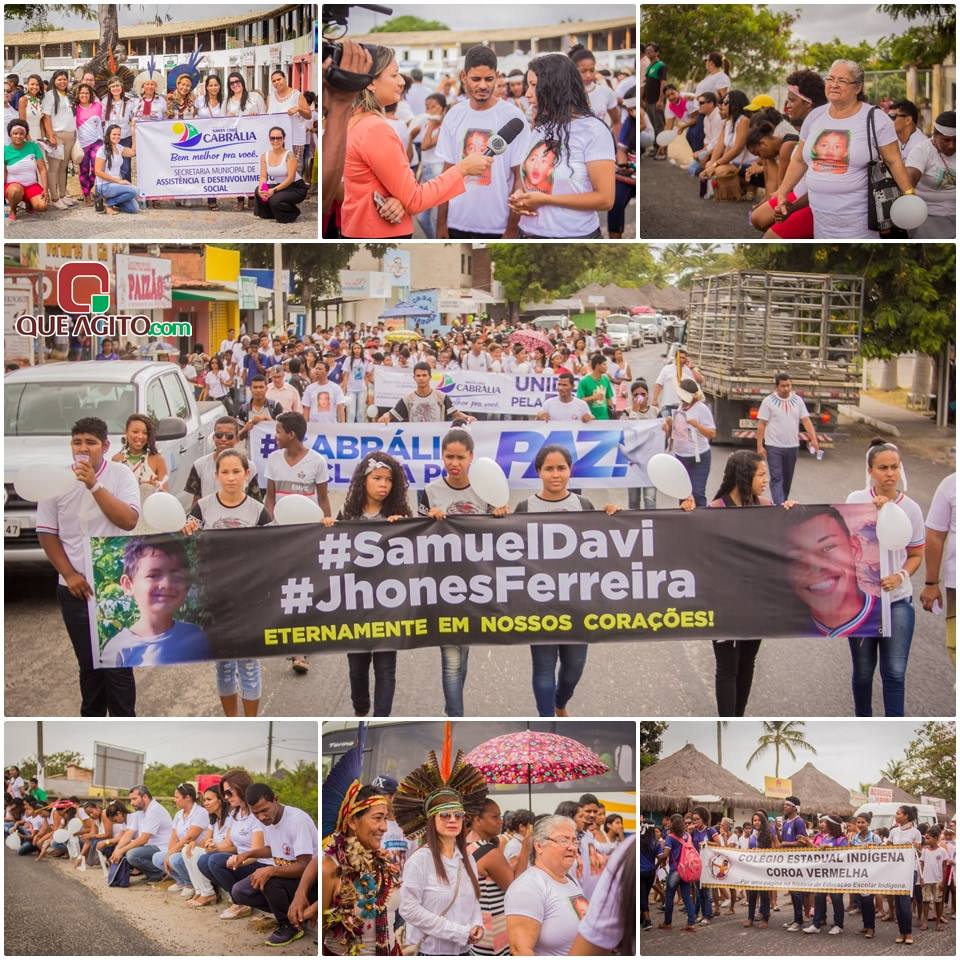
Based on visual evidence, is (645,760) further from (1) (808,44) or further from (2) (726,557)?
(1) (808,44)

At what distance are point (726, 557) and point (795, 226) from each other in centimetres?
218

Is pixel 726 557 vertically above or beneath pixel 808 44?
beneath

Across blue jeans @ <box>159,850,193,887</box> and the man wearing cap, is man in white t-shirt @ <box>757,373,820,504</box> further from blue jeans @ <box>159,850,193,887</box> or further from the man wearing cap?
blue jeans @ <box>159,850,193,887</box>

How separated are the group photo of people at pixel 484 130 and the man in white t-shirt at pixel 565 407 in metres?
1.14

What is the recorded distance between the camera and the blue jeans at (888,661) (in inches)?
227

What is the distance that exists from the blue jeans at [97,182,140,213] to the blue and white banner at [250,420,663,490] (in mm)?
1692

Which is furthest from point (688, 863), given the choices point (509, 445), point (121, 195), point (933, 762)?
point (121, 195)

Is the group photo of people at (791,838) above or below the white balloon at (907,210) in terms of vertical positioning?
below

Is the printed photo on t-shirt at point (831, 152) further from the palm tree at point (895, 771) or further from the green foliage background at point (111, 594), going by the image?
the green foliage background at point (111, 594)

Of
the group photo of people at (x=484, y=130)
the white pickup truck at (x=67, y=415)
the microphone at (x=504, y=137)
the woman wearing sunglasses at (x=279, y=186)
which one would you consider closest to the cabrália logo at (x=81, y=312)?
the white pickup truck at (x=67, y=415)

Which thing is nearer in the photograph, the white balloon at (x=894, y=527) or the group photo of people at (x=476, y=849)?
the group photo of people at (x=476, y=849)

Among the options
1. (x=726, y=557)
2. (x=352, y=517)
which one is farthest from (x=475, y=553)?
(x=726, y=557)

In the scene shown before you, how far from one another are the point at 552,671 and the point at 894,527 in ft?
6.53

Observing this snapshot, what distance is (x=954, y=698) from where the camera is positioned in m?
6.13
